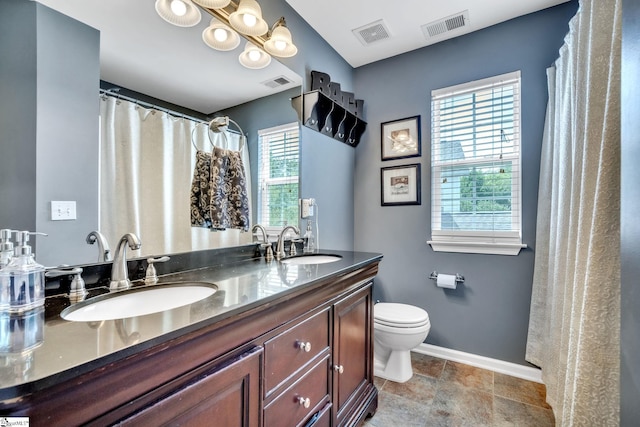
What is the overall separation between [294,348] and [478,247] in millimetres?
1719

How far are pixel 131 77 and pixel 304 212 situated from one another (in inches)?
49.3

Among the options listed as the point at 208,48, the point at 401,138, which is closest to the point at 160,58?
the point at 208,48

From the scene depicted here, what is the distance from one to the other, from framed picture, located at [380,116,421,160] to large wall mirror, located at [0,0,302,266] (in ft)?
3.76

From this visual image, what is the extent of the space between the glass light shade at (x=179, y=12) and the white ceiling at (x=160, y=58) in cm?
2

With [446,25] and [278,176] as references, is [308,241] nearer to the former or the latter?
[278,176]

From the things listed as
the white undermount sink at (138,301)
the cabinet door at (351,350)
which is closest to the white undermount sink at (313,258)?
the cabinet door at (351,350)

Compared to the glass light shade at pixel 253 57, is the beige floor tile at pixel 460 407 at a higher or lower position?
lower

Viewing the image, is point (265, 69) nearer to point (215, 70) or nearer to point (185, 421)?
point (215, 70)

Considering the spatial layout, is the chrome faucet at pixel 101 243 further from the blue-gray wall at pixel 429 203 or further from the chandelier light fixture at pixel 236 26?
the blue-gray wall at pixel 429 203

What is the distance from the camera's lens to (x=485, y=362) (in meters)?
2.15

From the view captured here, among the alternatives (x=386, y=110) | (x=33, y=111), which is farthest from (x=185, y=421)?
(x=386, y=110)

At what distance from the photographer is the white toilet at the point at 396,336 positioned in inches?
74.3

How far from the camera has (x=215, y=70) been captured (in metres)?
1.51

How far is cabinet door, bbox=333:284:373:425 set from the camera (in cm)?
133
